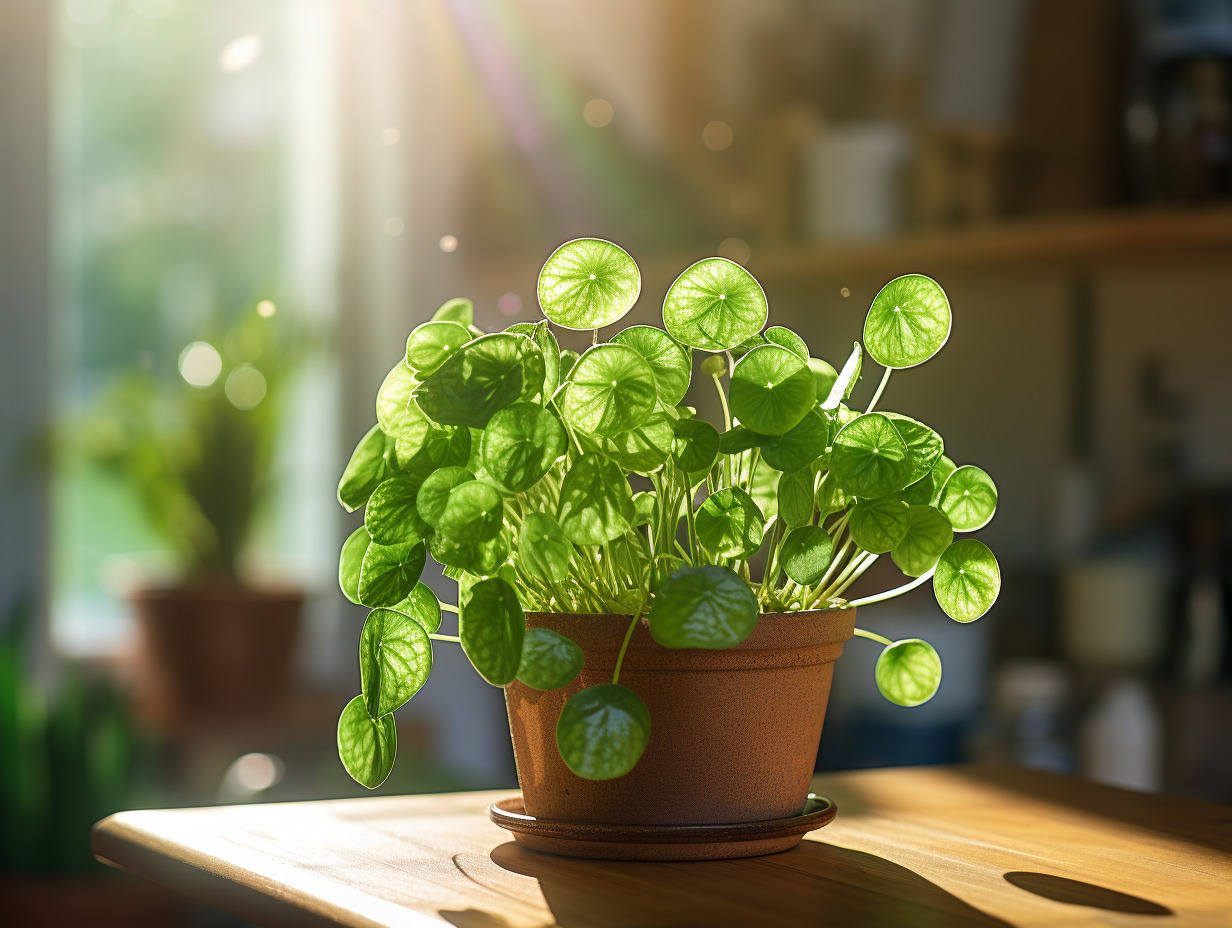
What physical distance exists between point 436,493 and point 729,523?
0.11 m

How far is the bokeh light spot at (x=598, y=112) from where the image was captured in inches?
91.4

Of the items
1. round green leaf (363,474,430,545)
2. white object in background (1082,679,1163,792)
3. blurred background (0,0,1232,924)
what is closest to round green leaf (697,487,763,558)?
round green leaf (363,474,430,545)

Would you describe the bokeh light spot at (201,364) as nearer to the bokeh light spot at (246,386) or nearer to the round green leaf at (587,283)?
the bokeh light spot at (246,386)

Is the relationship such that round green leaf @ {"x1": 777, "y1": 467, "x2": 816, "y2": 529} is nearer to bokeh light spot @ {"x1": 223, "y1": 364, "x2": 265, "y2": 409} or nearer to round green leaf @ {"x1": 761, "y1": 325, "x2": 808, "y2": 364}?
round green leaf @ {"x1": 761, "y1": 325, "x2": 808, "y2": 364}

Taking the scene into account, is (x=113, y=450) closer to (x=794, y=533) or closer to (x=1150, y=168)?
(x=1150, y=168)

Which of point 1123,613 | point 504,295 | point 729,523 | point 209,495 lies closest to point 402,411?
point 729,523

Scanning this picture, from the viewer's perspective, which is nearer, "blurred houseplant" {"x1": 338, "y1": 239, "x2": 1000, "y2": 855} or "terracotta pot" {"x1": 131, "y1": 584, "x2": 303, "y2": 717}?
"blurred houseplant" {"x1": 338, "y1": 239, "x2": 1000, "y2": 855}

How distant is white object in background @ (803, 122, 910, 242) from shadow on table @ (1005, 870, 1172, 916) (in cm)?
153

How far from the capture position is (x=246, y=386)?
2318 mm

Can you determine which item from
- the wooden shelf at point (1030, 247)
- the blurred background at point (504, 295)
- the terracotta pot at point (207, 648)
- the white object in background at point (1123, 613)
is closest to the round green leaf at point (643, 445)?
the blurred background at point (504, 295)

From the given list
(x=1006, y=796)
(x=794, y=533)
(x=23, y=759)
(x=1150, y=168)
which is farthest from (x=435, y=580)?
(x=794, y=533)

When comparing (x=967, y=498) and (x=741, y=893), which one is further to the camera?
(x=967, y=498)

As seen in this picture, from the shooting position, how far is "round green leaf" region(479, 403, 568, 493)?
48 cm

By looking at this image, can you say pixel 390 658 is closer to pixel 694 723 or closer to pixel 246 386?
pixel 694 723
